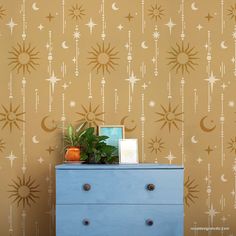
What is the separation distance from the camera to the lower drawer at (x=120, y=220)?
281cm

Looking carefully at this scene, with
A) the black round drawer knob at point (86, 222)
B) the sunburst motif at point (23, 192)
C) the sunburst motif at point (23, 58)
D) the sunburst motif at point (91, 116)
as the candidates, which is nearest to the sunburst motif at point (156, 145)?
the sunburst motif at point (91, 116)

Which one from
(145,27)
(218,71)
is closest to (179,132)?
(218,71)

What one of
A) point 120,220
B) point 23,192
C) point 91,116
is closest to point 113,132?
point 91,116

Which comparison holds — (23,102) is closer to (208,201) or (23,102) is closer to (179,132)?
(179,132)

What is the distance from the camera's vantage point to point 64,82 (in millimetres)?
3377

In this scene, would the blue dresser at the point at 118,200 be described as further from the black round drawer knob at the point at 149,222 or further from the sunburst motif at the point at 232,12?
the sunburst motif at the point at 232,12

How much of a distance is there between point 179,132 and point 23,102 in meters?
1.32

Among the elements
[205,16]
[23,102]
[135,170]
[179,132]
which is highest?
[205,16]

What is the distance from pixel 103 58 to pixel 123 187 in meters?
1.14

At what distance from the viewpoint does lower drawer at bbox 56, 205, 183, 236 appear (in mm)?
2814

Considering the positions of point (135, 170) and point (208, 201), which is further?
point (208, 201)

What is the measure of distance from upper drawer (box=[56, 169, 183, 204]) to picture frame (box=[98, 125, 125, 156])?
0.48 meters

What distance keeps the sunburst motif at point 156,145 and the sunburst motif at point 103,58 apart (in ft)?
2.29

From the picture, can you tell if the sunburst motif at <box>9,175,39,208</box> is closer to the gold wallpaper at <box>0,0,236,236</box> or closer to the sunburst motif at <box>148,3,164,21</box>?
the gold wallpaper at <box>0,0,236,236</box>
